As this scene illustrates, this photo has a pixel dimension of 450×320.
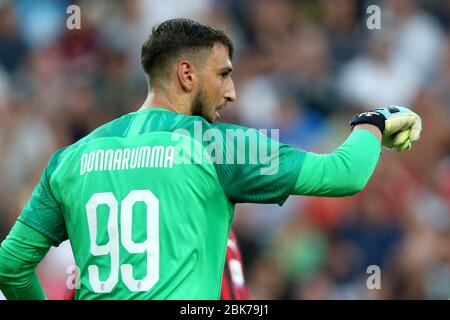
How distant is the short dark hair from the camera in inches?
157

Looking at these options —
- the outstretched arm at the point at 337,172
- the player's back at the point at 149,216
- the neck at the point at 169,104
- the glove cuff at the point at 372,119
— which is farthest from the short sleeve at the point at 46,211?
the glove cuff at the point at 372,119

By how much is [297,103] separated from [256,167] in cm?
496

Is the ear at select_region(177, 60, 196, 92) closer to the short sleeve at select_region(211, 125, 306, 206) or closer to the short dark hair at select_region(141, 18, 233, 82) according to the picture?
the short dark hair at select_region(141, 18, 233, 82)

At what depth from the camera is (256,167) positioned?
364 centimetres

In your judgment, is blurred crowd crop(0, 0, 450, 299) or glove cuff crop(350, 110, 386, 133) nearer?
glove cuff crop(350, 110, 386, 133)

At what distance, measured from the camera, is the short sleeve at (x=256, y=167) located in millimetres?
3639

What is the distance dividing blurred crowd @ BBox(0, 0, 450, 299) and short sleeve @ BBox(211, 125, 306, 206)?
3509 millimetres

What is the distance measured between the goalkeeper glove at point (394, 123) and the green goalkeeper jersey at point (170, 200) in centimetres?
34
